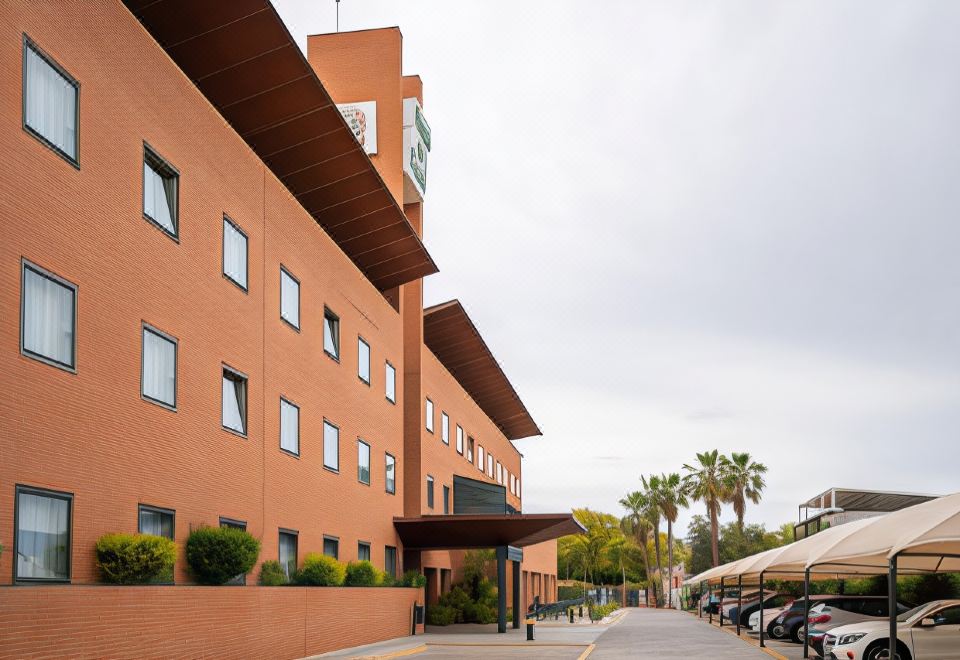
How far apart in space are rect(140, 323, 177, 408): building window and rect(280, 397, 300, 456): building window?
6.33 meters

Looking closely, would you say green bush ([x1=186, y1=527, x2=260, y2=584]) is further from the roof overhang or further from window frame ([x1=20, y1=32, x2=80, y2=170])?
the roof overhang

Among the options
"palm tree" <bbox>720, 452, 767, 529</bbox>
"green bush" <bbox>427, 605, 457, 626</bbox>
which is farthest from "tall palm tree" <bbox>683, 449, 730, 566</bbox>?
"green bush" <bbox>427, 605, 457, 626</bbox>

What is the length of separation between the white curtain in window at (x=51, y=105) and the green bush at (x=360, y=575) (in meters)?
16.6

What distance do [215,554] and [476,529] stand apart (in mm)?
19071

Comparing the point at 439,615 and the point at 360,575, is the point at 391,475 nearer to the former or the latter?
the point at 360,575

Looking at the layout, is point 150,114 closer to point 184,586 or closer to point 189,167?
point 189,167

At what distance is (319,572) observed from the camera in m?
26.9

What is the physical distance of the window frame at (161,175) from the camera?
19.3 metres

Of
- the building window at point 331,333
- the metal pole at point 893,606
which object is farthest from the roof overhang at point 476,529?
the metal pole at point 893,606

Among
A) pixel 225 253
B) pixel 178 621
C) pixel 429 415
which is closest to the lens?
pixel 178 621

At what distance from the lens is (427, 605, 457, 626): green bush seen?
4359 cm

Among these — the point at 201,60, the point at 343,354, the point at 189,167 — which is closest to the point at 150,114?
the point at 189,167

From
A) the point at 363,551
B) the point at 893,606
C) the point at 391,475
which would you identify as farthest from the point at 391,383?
the point at 893,606

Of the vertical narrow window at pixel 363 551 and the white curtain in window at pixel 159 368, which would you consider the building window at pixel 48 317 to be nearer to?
the white curtain in window at pixel 159 368
